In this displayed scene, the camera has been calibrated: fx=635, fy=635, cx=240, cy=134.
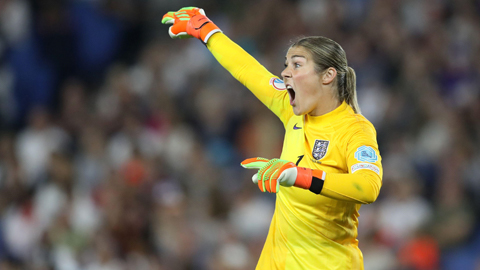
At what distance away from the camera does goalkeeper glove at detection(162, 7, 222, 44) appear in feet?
11.6

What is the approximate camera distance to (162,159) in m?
6.88

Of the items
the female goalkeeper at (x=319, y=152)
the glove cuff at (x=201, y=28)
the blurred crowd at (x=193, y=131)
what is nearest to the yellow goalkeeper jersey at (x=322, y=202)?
the female goalkeeper at (x=319, y=152)

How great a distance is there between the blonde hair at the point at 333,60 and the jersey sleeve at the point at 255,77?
1.06 feet

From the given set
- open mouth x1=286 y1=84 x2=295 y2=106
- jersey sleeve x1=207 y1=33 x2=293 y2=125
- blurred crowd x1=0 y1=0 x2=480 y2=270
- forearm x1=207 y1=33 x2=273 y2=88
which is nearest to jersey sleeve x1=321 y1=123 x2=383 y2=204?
open mouth x1=286 y1=84 x2=295 y2=106

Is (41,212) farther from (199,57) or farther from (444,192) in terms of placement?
(444,192)

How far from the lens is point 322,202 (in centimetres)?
290

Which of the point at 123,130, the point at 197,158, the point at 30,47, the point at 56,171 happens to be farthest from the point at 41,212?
the point at 30,47

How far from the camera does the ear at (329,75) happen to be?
3.01 meters

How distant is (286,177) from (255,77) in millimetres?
1000

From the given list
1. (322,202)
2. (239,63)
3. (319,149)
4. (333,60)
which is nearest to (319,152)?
(319,149)

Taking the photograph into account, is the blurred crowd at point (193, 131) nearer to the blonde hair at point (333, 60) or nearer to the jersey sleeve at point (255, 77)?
the jersey sleeve at point (255, 77)

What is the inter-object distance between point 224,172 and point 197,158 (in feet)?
1.06

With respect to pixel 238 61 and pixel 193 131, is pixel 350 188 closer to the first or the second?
pixel 238 61

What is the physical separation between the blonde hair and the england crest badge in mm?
251
